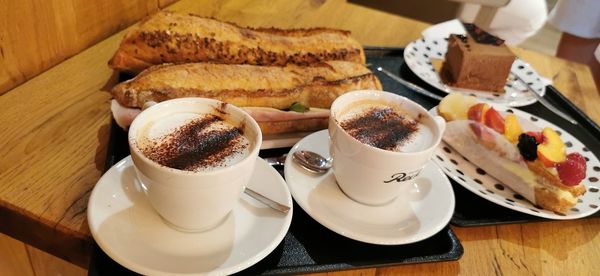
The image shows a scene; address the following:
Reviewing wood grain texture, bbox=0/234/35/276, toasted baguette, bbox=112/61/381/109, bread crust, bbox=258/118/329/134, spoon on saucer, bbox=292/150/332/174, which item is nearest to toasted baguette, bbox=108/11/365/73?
toasted baguette, bbox=112/61/381/109

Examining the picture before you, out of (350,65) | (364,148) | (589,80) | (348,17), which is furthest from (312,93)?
(589,80)

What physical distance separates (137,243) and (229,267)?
14 centimetres

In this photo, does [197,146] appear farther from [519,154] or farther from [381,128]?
[519,154]

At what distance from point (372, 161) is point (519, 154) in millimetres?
441

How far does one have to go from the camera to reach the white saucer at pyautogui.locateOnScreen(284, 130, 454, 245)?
0.78m

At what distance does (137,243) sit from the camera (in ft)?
2.23

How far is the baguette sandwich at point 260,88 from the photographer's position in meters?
0.94

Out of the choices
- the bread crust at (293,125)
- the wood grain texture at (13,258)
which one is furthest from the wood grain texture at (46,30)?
the bread crust at (293,125)

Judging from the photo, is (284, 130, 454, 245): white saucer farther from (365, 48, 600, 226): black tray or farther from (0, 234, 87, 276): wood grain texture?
(0, 234, 87, 276): wood grain texture

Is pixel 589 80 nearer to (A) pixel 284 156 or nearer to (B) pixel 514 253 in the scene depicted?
(B) pixel 514 253

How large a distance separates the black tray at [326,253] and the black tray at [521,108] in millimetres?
104

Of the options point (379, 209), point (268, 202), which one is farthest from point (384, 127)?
point (268, 202)

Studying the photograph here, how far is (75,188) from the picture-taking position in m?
0.85

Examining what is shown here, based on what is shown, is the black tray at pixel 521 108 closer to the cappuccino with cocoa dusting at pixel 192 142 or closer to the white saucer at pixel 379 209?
the white saucer at pixel 379 209
